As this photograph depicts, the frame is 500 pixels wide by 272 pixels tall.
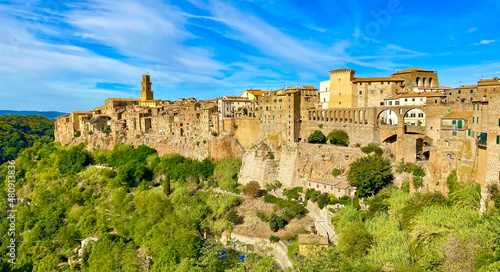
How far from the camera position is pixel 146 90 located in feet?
244

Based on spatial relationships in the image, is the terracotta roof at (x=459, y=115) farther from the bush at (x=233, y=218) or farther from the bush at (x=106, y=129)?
the bush at (x=106, y=129)

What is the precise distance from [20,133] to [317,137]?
8156cm

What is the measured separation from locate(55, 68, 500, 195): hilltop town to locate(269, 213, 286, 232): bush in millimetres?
5948

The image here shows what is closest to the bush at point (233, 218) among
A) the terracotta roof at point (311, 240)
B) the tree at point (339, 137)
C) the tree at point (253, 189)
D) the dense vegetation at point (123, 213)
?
the dense vegetation at point (123, 213)

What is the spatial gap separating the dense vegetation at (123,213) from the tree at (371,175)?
11.7m

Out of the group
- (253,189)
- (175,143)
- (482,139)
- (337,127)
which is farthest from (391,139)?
(175,143)

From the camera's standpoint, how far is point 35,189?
46656mm

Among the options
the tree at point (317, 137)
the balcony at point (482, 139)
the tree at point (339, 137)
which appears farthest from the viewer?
the tree at point (317, 137)

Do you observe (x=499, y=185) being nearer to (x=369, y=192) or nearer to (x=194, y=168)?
(x=369, y=192)

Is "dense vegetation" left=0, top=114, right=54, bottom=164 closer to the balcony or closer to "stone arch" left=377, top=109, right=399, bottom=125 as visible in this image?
"stone arch" left=377, top=109, right=399, bottom=125

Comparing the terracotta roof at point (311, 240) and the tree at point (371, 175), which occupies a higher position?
the tree at point (371, 175)

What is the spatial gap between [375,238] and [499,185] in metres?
8.45

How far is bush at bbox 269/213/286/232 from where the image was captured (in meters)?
29.0

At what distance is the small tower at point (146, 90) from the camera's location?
244 ft
